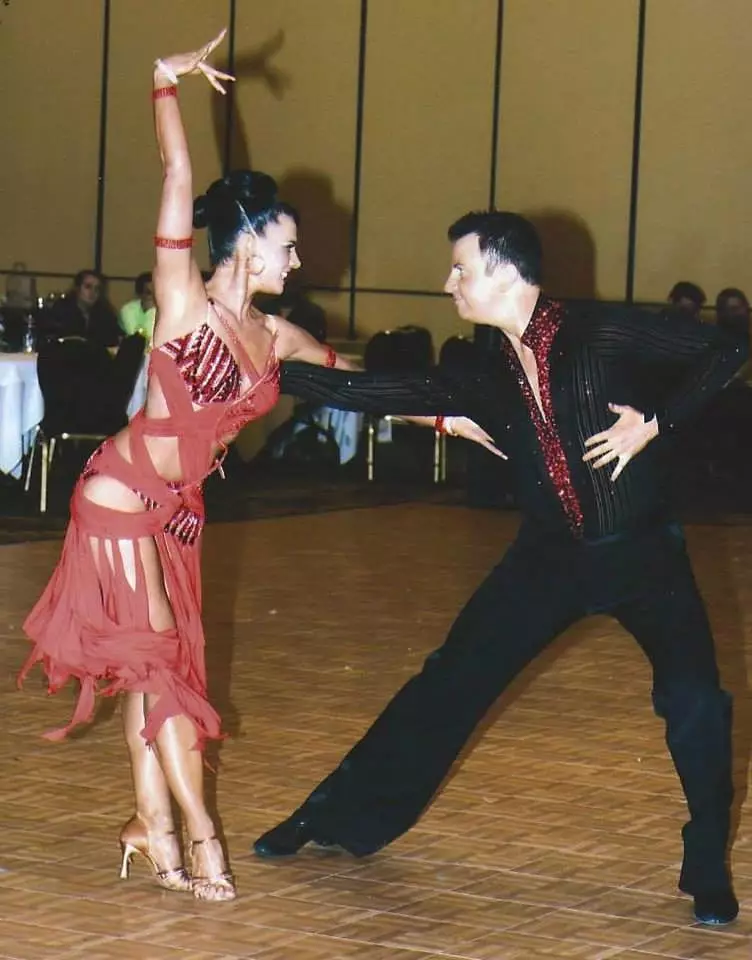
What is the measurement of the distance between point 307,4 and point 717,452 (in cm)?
545

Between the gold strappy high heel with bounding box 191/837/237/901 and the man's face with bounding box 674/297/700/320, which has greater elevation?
the man's face with bounding box 674/297/700/320

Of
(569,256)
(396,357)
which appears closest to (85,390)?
(396,357)

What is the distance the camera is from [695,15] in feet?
43.8

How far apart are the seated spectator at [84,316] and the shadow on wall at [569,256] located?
11.0 feet

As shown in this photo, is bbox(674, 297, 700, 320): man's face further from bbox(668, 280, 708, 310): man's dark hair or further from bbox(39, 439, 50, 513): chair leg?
bbox(39, 439, 50, 513): chair leg

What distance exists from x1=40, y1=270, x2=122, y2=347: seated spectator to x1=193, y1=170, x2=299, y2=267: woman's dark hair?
7840 millimetres

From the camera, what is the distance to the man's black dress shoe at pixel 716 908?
3387 mm

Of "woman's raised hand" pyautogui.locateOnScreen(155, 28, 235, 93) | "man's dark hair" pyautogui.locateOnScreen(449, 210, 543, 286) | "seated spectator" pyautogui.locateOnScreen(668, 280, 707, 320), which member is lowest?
"seated spectator" pyautogui.locateOnScreen(668, 280, 707, 320)

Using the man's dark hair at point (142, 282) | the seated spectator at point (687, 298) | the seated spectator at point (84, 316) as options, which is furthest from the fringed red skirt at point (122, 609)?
the man's dark hair at point (142, 282)

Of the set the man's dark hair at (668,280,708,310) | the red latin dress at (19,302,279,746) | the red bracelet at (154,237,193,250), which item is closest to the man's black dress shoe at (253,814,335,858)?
the red latin dress at (19,302,279,746)

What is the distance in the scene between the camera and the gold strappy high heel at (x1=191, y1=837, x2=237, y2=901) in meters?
A: 3.42

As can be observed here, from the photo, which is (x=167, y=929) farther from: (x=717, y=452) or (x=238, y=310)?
(x=717, y=452)

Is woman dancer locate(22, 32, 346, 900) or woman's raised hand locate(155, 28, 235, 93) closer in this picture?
woman's raised hand locate(155, 28, 235, 93)

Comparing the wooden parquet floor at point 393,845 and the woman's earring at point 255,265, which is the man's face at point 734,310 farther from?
the woman's earring at point 255,265
